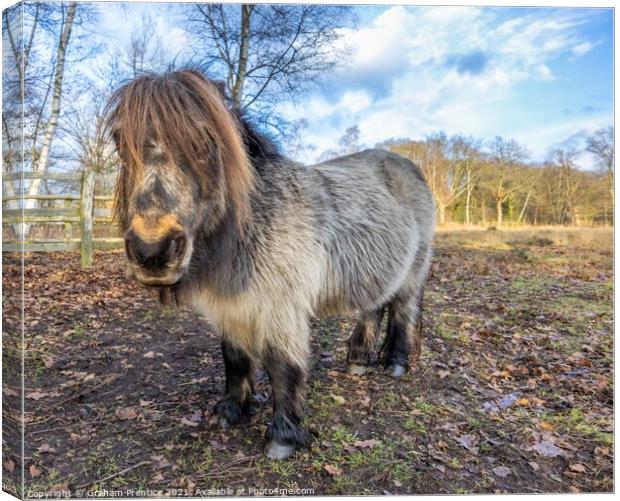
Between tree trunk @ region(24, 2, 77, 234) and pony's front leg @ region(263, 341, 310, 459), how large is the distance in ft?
5.78

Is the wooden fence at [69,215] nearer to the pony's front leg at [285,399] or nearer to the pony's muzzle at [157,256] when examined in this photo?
the pony's muzzle at [157,256]

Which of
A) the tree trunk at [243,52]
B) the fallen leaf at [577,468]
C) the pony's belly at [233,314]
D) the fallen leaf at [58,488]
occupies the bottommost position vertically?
the fallen leaf at [58,488]

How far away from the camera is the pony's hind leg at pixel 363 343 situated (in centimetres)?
382

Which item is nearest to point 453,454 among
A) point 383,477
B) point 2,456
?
point 383,477

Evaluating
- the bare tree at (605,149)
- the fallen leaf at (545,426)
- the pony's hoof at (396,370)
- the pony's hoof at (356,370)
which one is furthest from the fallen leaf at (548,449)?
the bare tree at (605,149)

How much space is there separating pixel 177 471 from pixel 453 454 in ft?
5.46

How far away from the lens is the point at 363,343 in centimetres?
390

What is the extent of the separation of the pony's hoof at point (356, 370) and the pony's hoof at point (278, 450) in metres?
1.23

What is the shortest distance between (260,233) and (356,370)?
5.98 feet

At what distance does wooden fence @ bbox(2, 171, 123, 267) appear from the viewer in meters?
2.59

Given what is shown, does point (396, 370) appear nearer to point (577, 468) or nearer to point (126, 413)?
point (577, 468)

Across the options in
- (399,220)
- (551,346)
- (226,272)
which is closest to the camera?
(226,272)

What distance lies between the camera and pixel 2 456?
101 inches

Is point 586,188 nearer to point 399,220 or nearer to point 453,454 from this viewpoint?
point 399,220
